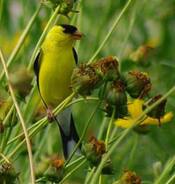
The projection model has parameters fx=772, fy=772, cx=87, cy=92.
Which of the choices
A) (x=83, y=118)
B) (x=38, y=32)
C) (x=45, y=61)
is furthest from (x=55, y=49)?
(x=83, y=118)

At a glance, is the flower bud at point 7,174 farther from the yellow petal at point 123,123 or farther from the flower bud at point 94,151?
the yellow petal at point 123,123

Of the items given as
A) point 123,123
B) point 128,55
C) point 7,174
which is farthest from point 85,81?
point 128,55

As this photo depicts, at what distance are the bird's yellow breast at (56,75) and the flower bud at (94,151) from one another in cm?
51

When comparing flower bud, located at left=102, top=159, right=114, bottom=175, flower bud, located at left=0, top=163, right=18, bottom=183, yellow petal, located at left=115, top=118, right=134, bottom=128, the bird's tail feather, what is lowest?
the bird's tail feather

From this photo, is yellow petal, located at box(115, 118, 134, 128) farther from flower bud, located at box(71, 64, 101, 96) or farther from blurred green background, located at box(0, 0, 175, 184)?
flower bud, located at box(71, 64, 101, 96)

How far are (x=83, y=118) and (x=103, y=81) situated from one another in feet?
4.06

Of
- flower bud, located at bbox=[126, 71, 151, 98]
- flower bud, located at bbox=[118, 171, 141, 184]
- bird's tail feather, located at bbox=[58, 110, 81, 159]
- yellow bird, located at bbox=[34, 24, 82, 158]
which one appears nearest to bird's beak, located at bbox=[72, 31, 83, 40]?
yellow bird, located at bbox=[34, 24, 82, 158]

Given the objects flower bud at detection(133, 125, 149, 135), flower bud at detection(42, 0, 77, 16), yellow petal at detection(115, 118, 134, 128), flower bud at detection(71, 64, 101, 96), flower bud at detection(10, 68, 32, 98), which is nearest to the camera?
flower bud at detection(10, 68, 32, 98)

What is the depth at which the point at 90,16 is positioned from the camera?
3.04 m

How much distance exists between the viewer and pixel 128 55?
2895 millimetres

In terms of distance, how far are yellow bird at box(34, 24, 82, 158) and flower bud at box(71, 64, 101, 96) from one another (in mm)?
507

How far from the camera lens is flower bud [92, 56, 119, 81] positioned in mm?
1638

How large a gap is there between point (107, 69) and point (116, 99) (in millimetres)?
67

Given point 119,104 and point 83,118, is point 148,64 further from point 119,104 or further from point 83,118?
point 119,104
